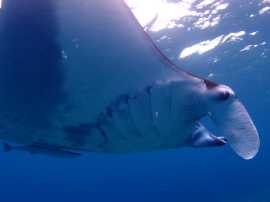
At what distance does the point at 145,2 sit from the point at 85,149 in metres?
7.34

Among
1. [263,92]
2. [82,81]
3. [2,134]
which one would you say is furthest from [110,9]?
[263,92]

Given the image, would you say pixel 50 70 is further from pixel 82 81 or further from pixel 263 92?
pixel 263 92

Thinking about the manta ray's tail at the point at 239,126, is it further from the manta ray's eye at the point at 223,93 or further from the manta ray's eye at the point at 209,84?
the manta ray's eye at the point at 209,84

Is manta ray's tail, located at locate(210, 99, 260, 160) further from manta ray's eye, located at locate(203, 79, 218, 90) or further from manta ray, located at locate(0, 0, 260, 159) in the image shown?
manta ray's eye, located at locate(203, 79, 218, 90)

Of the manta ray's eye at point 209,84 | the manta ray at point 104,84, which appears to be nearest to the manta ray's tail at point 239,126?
the manta ray at point 104,84

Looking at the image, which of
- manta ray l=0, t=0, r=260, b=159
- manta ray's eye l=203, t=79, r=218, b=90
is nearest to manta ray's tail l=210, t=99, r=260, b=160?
manta ray l=0, t=0, r=260, b=159

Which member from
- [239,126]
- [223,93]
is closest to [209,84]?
[223,93]

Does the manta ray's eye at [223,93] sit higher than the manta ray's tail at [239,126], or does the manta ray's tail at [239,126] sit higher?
the manta ray's eye at [223,93]

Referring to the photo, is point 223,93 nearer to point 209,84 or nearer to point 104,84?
point 209,84

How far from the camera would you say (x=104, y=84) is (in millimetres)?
3148

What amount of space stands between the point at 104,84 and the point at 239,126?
1297mm

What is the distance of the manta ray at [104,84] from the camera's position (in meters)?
2.88

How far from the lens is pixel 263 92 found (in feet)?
81.8

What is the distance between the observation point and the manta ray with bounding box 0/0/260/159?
288 cm
